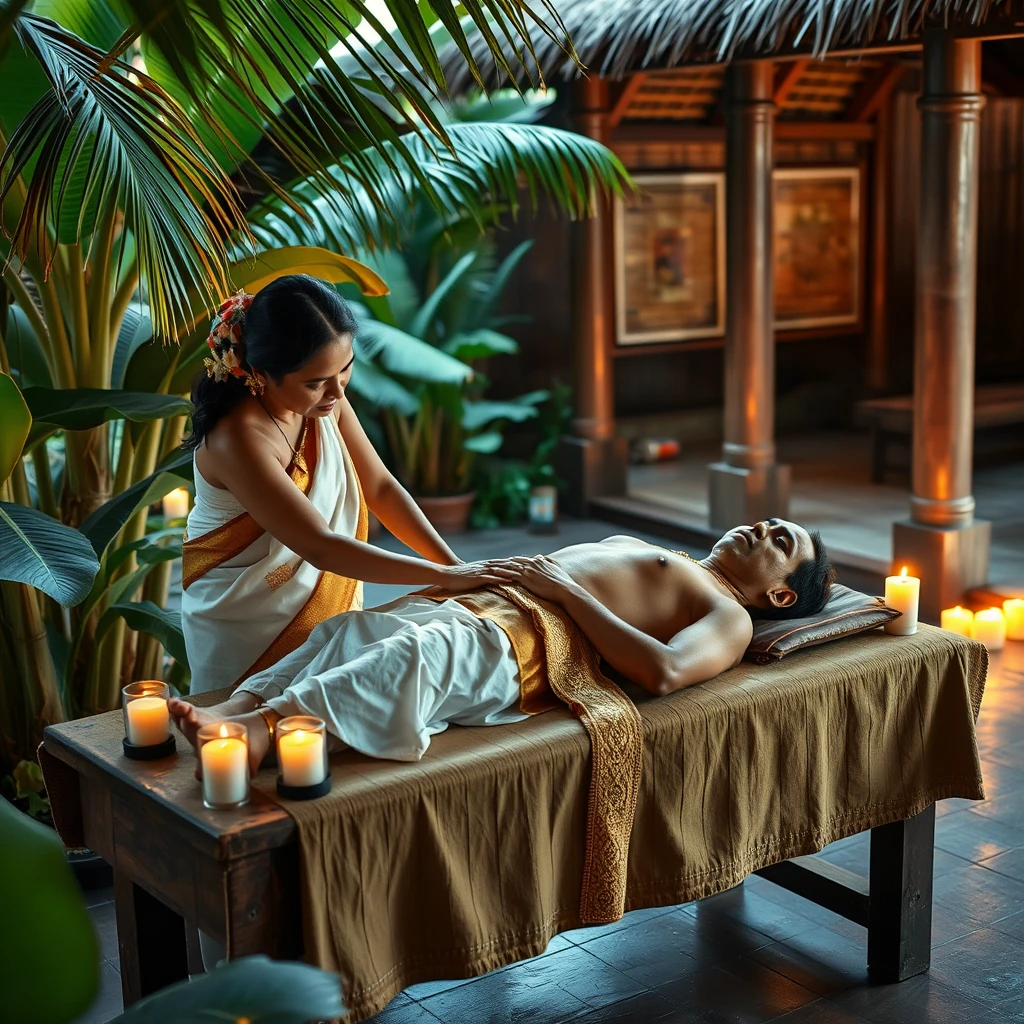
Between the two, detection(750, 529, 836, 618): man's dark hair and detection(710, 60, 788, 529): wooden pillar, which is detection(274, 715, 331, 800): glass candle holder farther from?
detection(710, 60, 788, 529): wooden pillar

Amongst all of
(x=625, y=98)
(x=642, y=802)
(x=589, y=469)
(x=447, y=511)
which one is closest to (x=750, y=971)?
(x=642, y=802)

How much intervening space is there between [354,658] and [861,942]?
124 cm

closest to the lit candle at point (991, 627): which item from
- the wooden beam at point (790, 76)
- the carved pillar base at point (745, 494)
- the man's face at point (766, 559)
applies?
the carved pillar base at point (745, 494)

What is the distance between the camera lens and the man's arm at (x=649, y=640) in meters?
2.30

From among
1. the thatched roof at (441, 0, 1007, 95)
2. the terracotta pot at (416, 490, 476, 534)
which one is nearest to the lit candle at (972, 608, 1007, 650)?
the thatched roof at (441, 0, 1007, 95)

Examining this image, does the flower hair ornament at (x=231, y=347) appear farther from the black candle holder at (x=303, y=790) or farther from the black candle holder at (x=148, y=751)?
the black candle holder at (x=303, y=790)

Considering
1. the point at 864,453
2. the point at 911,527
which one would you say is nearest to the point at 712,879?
the point at 911,527

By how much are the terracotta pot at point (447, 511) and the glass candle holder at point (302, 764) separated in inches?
174

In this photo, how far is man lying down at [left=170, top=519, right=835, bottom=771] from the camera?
2.08 meters

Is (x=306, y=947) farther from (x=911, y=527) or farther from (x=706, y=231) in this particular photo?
(x=706, y=231)

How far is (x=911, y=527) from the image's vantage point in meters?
5.03

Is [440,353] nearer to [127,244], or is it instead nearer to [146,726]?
[127,244]

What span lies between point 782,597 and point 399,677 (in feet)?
2.89

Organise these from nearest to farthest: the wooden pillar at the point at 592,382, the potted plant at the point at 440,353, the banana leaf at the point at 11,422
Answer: the banana leaf at the point at 11,422 → the potted plant at the point at 440,353 → the wooden pillar at the point at 592,382
